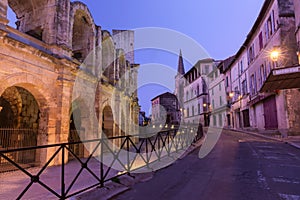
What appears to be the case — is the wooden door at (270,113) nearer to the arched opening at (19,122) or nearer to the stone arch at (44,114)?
the stone arch at (44,114)

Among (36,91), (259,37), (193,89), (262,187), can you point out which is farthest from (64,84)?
(193,89)

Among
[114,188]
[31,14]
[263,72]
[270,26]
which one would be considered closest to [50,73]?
[31,14]

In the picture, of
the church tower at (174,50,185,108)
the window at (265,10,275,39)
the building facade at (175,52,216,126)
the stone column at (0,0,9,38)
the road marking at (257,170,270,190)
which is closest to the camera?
the road marking at (257,170,270,190)

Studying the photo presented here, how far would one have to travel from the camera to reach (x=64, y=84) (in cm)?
806

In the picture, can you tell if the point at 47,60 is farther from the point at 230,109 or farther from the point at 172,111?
the point at 172,111

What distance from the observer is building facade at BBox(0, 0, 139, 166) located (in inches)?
254

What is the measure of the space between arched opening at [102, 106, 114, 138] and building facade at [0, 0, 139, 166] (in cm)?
6

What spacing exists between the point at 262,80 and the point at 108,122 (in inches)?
557

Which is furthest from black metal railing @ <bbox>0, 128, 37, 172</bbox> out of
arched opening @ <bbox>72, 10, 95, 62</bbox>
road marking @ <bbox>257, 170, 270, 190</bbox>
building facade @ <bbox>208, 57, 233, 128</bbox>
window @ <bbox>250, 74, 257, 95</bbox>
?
building facade @ <bbox>208, 57, 233, 128</bbox>

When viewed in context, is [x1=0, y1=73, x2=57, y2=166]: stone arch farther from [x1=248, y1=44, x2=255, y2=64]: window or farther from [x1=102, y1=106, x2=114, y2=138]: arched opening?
[x1=248, y1=44, x2=255, y2=64]: window

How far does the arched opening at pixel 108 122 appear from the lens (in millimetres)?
12367

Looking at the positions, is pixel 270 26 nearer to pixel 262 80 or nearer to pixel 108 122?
pixel 262 80

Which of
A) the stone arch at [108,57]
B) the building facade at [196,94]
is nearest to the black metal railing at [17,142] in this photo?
the stone arch at [108,57]

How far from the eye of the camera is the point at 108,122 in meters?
12.5
